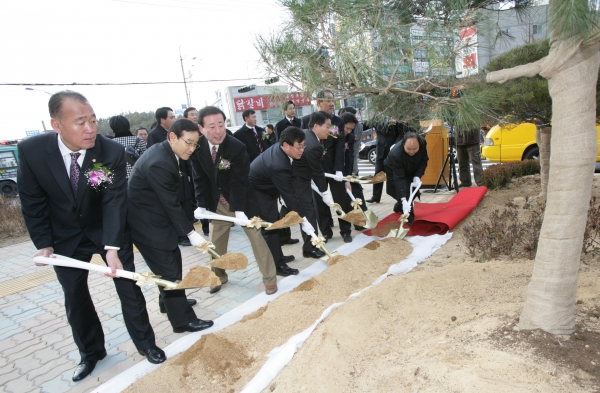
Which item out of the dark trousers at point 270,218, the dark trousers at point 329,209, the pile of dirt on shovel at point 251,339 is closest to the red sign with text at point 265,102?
the dark trousers at point 270,218

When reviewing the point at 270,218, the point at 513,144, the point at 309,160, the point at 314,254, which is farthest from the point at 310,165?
the point at 513,144

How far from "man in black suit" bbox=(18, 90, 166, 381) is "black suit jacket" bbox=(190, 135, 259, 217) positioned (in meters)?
0.79

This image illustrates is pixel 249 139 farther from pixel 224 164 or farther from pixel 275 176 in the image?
pixel 224 164

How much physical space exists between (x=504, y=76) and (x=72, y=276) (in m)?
2.57

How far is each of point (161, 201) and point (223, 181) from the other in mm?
807

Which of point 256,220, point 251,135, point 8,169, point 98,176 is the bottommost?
point 256,220

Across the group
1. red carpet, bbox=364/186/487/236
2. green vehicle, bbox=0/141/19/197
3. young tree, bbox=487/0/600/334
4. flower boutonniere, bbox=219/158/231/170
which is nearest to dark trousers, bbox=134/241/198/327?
flower boutonniere, bbox=219/158/231/170

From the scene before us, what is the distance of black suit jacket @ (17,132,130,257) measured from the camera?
2.10 metres

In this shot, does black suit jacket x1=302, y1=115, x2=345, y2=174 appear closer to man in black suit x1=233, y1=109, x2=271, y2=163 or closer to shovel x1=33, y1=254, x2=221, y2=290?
man in black suit x1=233, y1=109, x2=271, y2=163

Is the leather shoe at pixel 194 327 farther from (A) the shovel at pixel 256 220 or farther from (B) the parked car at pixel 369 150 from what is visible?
(B) the parked car at pixel 369 150

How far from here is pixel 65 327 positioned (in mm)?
3105

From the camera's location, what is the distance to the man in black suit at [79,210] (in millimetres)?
2086

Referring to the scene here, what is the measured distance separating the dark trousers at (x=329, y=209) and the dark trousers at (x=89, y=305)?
2.47 meters

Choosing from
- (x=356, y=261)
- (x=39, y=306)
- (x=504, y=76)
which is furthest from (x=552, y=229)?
(x=39, y=306)
